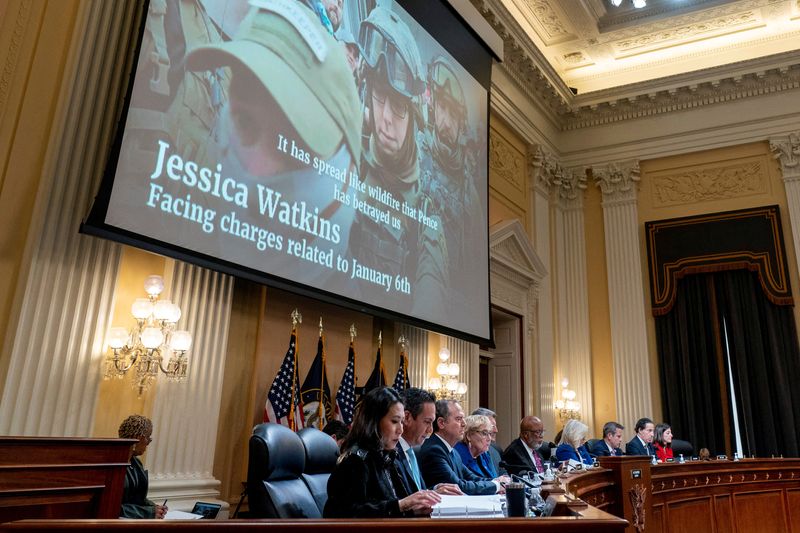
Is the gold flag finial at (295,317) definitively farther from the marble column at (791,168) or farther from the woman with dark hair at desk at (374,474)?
the marble column at (791,168)

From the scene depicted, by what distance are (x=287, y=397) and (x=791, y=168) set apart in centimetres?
815

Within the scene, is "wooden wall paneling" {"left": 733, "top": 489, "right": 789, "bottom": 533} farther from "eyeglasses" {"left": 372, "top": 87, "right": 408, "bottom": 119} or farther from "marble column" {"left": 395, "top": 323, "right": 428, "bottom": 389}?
"eyeglasses" {"left": 372, "top": 87, "right": 408, "bottom": 119}

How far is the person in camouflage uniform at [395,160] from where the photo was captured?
5.02 metres

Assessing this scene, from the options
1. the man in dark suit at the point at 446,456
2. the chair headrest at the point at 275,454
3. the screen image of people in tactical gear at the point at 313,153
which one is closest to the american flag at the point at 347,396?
the screen image of people in tactical gear at the point at 313,153

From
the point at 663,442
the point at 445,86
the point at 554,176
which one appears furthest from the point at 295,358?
the point at 554,176

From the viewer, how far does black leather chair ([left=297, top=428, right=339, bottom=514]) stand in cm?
256

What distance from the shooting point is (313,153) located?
14.8 feet

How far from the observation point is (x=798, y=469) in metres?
6.11

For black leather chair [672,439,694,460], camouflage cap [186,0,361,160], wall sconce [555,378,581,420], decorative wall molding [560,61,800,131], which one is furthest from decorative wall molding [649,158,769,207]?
camouflage cap [186,0,361,160]

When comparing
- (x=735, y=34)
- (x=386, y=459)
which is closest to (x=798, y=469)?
(x=386, y=459)

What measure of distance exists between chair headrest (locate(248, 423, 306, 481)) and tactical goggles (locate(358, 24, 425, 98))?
3.71 m

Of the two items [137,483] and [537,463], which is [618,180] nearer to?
[537,463]

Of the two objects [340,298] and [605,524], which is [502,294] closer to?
[340,298]

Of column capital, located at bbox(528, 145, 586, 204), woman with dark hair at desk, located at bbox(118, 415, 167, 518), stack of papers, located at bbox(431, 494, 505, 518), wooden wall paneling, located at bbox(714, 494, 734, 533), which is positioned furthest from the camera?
column capital, located at bbox(528, 145, 586, 204)
